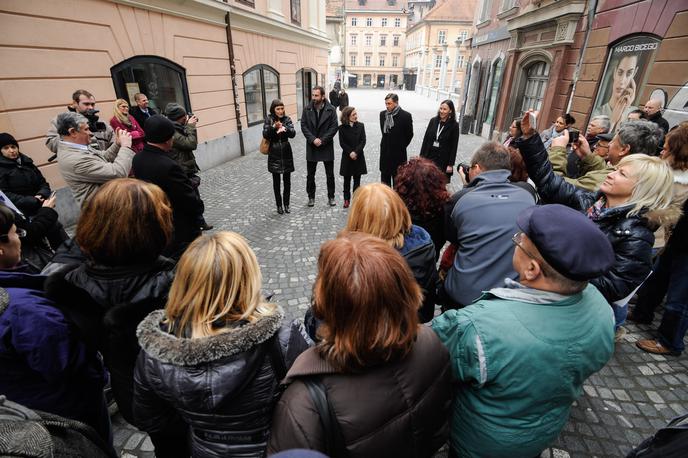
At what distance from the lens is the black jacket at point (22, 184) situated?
3.17 m

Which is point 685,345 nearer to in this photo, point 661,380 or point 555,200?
point 661,380

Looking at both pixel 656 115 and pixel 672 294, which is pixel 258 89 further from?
pixel 672 294

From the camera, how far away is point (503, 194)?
2082 millimetres

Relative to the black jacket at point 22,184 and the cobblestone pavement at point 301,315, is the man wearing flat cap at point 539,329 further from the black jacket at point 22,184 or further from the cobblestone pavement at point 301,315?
the black jacket at point 22,184

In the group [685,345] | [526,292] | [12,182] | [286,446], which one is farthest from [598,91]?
[12,182]

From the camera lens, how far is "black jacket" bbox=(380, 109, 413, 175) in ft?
19.1

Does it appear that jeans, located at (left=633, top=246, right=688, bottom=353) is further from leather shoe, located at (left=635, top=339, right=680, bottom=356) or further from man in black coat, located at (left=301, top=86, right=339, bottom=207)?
man in black coat, located at (left=301, top=86, right=339, bottom=207)

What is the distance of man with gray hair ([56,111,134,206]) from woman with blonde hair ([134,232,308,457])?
7.98ft

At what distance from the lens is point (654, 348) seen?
3.07 metres

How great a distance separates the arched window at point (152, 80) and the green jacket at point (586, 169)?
7.16 m

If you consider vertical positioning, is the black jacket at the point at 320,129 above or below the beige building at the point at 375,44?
below

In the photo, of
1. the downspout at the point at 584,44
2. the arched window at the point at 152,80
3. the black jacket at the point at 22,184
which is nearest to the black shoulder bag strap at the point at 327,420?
the black jacket at the point at 22,184

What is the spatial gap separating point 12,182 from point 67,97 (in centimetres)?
282

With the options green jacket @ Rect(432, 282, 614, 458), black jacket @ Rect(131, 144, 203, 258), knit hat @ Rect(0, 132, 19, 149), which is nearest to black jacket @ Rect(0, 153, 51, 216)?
knit hat @ Rect(0, 132, 19, 149)
